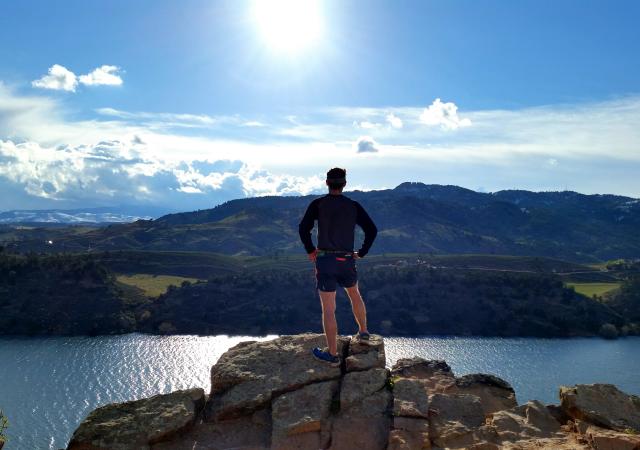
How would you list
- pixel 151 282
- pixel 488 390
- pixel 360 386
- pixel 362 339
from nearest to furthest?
pixel 360 386
pixel 488 390
pixel 362 339
pixel 151 282

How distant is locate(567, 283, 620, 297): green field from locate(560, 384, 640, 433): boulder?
15778 cm

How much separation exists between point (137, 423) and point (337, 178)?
24.4 feet

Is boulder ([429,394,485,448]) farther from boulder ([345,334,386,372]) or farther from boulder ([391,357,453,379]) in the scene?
boulder ([391,357,453,379])

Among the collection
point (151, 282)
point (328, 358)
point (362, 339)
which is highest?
point (362, 339)

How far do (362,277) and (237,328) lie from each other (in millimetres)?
40932

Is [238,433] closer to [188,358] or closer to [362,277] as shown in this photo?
[188,358]

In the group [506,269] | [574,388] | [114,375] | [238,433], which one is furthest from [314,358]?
[506,269]

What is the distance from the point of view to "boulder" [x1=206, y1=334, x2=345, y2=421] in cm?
1284

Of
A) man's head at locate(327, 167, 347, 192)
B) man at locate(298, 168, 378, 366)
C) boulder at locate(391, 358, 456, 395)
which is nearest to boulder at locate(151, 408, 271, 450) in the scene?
man at locate(298, 168, 378, 366)

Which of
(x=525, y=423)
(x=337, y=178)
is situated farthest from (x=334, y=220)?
(x=525, y=423)

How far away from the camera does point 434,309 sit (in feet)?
441

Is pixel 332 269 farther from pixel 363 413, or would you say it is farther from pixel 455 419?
pixel 455 419

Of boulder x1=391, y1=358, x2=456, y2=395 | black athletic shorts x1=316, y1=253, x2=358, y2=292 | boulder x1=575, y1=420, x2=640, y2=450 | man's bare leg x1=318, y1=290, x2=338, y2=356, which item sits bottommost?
boulder x1=391, y1=358, x2=456, y2=395

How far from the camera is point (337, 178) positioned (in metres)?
12.9
